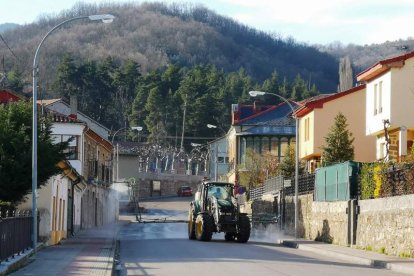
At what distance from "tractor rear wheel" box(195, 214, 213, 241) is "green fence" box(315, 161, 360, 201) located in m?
5.58

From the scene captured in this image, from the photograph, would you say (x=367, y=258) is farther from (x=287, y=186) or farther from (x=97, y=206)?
(x=97, y=206)

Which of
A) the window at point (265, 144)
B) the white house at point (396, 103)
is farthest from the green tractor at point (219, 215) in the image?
the window at point (265, 144)

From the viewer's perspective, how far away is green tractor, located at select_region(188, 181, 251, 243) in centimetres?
4269

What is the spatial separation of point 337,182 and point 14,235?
20368mm

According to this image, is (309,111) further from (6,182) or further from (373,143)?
(6,182)

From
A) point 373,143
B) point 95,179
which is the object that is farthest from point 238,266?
point 95,179

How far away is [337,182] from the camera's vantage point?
4194cm

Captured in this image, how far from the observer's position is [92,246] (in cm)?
3672

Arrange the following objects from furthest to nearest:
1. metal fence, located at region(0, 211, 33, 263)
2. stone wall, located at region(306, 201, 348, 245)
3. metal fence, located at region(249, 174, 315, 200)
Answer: metal fence, located at region(249, 174, 315, 200) → stone wall, located at region(306, 201, 348, 245) → metal fence, located at region(0, 211, 33, 263)

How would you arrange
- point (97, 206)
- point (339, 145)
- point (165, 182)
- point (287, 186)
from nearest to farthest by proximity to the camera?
1. point (339, 145)
2. point (287, 186)
3. point (97, 206)
4. point (165, 182)

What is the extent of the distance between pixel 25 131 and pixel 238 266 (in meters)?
12.2

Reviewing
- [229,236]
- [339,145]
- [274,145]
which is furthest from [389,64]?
[274,145]

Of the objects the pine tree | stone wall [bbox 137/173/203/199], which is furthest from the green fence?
stone wall [bbox 137/173/203/199]

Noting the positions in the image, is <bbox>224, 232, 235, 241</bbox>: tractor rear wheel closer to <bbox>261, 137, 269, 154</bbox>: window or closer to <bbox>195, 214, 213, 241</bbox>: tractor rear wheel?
<bbox>195, 214, 213, 241</bbox>: tractor rear wheel
